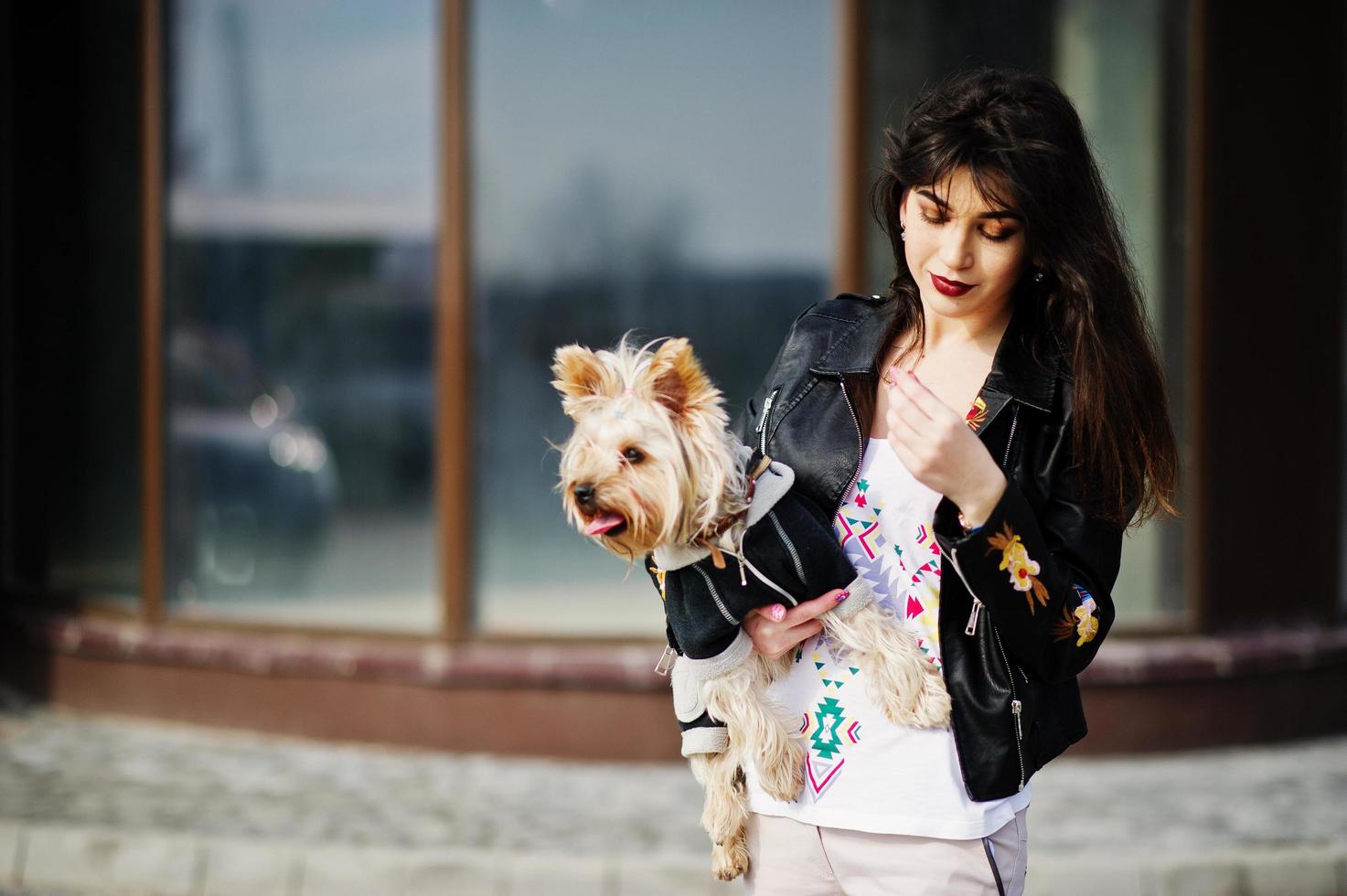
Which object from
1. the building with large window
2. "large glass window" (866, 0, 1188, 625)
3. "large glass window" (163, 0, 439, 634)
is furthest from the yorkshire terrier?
"large glass window" (163, 0, 439, 634)

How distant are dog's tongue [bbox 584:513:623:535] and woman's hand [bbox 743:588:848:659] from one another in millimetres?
289

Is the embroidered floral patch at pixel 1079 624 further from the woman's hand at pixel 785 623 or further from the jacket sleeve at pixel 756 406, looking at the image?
the jacket sleeve at pixel 756 406

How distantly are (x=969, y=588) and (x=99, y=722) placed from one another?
624 centimetres

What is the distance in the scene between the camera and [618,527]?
2.13m

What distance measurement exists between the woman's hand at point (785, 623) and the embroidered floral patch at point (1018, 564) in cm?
28

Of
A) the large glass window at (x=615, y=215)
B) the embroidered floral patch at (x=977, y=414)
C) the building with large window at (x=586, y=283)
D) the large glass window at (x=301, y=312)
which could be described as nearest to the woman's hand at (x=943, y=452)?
the embroidered floral patch at (x=977, y=414)

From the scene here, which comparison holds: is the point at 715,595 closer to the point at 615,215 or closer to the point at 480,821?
the point at 480,821

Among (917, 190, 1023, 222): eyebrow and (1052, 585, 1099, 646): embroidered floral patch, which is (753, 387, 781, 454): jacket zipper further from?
(1052, 585, 1099, 646): embroidered floral patch

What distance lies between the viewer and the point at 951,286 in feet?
7.27

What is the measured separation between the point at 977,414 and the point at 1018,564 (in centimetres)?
27

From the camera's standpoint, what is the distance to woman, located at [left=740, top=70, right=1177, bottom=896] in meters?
2.12

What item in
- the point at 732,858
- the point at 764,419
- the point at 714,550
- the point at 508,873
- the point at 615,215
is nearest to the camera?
the point at 714,550

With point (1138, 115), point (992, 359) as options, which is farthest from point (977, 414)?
point (1138, 115)

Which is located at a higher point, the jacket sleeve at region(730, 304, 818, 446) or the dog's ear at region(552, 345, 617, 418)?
the dog's ear at region(552, 345, 617, 418)
